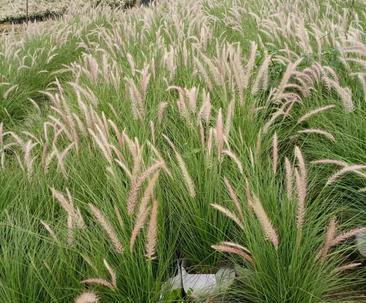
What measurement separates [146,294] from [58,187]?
863 mm

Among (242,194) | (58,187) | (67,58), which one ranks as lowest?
(67,58)

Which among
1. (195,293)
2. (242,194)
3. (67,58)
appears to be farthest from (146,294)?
(67,58)

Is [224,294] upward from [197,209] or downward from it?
downward

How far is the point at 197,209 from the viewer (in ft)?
6.79

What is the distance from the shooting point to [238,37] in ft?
17.0

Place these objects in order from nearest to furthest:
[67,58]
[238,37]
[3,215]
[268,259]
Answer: [268,259], [3,215], [238,37], [67,58]

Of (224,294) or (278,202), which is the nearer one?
(224,294)

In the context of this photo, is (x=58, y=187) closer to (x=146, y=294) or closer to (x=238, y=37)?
(x=146, y=294)

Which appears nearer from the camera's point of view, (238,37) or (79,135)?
(79,135)

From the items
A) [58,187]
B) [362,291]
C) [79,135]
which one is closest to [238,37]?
[79,135]

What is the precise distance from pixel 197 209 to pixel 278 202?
0.35 meters

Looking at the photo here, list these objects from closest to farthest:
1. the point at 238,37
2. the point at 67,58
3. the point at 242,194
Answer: the point at 242,194, the point at 238,37, the point at 67,58

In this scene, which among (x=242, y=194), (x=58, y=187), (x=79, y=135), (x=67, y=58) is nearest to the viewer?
(x=242, y=194)

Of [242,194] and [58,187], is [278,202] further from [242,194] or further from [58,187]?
[58,187]
